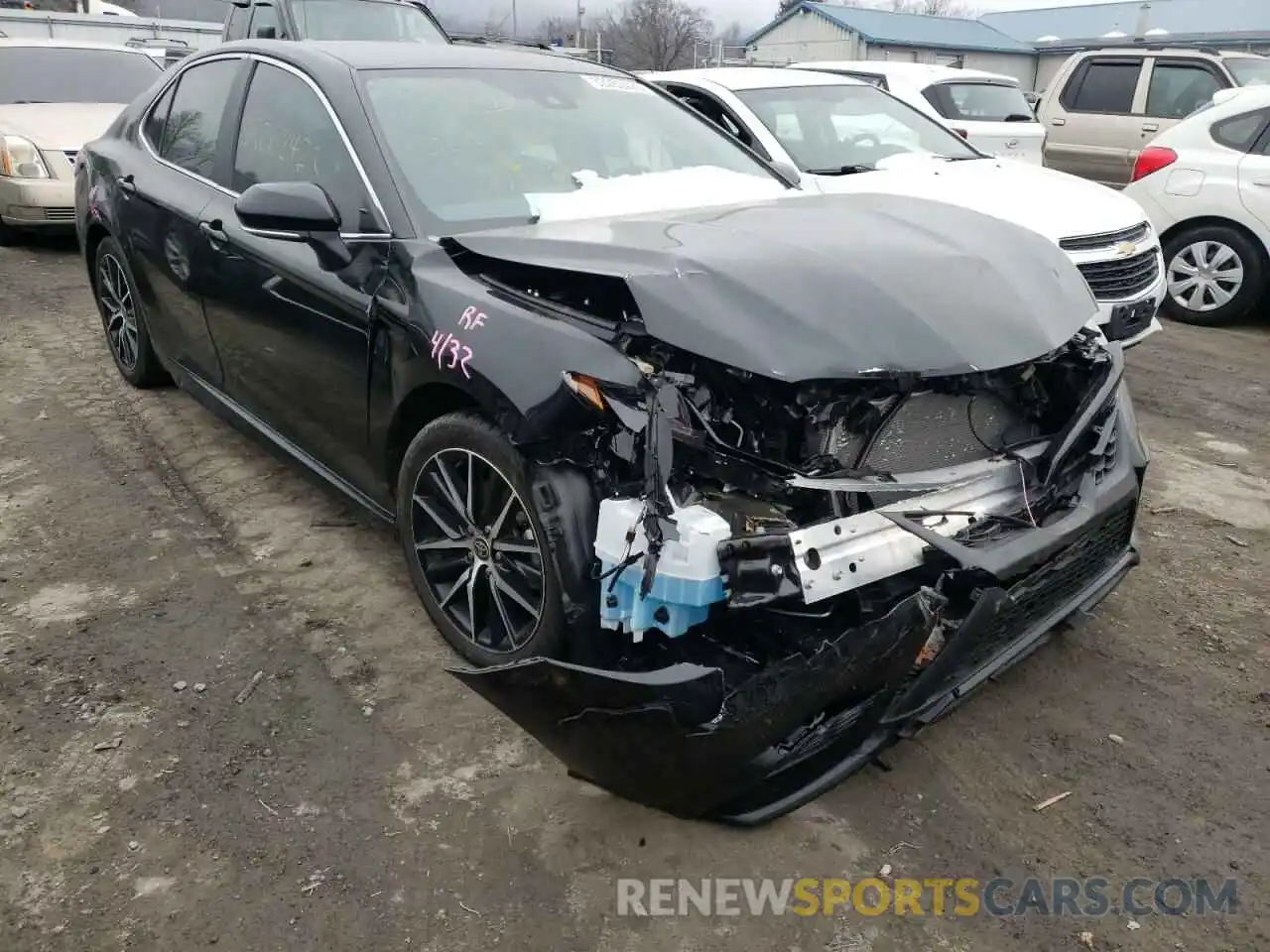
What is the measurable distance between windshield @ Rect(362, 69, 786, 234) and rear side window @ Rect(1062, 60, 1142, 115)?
25.4 feet

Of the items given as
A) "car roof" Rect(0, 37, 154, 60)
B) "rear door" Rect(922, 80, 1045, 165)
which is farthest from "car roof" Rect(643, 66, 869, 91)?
"car roof" Rect(0, 37, 154, 60)

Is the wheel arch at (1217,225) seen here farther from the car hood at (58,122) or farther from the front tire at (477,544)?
the car hood at (58,122)

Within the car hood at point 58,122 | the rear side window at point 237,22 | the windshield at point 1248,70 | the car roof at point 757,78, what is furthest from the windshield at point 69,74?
the windshield at point 1248,70

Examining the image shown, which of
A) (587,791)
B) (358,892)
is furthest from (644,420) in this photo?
(358,892)

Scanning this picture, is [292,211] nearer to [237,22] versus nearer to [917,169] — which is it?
[917,169]

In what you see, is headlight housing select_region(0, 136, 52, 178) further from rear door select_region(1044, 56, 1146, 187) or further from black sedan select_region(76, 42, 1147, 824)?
rear door select_region(1044, 56, 1146, 187)

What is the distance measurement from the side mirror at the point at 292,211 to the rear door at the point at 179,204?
3.19 feet

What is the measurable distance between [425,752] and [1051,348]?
198 cm

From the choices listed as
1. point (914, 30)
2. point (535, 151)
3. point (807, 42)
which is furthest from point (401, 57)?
point (807, 42)

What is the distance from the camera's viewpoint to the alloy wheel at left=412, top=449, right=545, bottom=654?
2557 millimetres

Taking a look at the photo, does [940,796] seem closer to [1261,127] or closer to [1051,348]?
[1051,348]

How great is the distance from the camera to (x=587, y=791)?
253cm

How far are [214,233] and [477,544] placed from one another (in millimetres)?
1841

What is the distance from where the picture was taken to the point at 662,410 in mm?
2189
